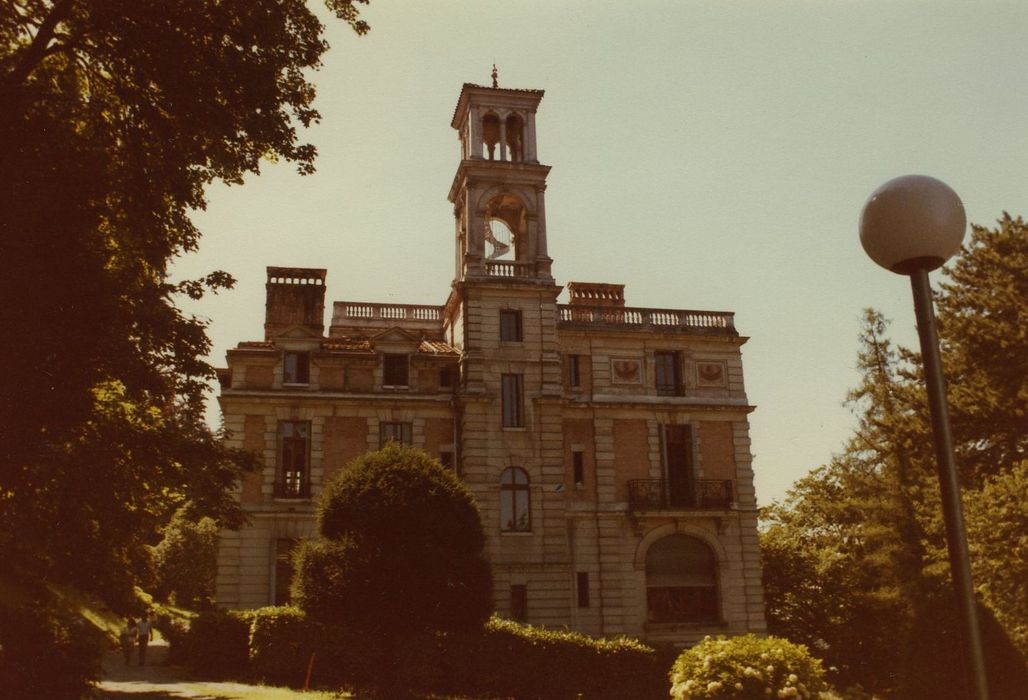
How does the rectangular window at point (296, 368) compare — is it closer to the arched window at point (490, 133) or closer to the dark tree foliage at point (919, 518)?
the arched window at point (490, 133)

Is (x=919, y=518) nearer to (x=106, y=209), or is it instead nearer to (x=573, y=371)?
(x=573, y=371)

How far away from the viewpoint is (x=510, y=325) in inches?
1388

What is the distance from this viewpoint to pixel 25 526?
46.3 feet

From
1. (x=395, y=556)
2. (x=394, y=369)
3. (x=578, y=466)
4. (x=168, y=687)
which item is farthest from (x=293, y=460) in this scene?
(x=395, y=556)

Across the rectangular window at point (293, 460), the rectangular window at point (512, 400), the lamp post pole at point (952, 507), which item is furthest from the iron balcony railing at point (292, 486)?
the lamp post pole at point (952, 507)

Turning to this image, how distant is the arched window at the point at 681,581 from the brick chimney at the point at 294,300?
18.2 meters

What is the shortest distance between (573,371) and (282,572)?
1457 centimetres

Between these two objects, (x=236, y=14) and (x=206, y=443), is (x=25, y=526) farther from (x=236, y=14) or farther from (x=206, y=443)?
(x=236, y=14)

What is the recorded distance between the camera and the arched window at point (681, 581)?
1364 inches

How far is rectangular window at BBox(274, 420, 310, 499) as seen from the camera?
32.5 meters

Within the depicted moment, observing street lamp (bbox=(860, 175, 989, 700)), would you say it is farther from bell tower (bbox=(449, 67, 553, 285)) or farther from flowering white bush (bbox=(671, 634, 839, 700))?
bell tower (bbox=(449, 67, 553, 285))

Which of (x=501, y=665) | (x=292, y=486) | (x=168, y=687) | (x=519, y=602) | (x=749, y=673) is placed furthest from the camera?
(x=292, y=486)

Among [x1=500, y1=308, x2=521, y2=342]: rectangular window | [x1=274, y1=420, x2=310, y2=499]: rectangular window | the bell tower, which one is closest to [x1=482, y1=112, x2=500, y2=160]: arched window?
the bell tower

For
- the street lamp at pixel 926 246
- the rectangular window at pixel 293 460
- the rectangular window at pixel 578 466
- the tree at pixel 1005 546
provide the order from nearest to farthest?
the street lamp at pixel 926 246 → the tree at pixel 1005 546 → the rectangular window at pixel 293 460 → the rectangular window at pixel 578 466
